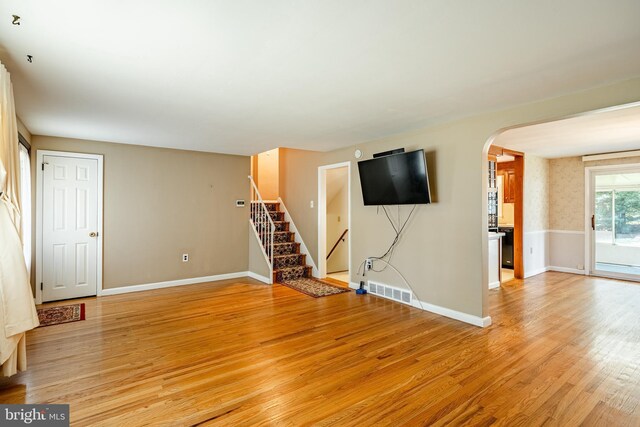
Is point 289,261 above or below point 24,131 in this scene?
below

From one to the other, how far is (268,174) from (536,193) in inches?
236

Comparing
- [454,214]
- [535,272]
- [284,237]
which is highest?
[454,214]

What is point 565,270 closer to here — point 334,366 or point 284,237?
point 284,237

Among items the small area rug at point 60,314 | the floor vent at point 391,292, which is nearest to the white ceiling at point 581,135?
the floor vent at point 391,292

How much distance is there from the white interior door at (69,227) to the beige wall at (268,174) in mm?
3785

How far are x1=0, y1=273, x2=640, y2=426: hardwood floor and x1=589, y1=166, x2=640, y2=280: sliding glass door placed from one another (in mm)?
2222

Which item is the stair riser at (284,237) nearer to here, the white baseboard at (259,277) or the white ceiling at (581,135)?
the white baseboard at (259,277)

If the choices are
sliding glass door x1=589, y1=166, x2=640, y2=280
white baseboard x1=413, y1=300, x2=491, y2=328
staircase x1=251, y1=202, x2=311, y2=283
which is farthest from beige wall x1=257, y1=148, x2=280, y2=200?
sliding glass door x1=589, y1=166, x2=640, y2=280

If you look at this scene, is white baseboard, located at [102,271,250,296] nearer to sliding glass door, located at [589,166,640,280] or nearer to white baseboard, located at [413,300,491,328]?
white baseboard, located at [413,300,491,328]

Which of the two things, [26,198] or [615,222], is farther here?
[615,222]

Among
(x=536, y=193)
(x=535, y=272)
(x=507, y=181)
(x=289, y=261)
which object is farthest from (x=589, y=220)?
(x=289, y=261)

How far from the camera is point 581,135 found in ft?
15.1

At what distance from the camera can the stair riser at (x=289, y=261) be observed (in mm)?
6098

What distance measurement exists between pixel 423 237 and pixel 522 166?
3373 mm
